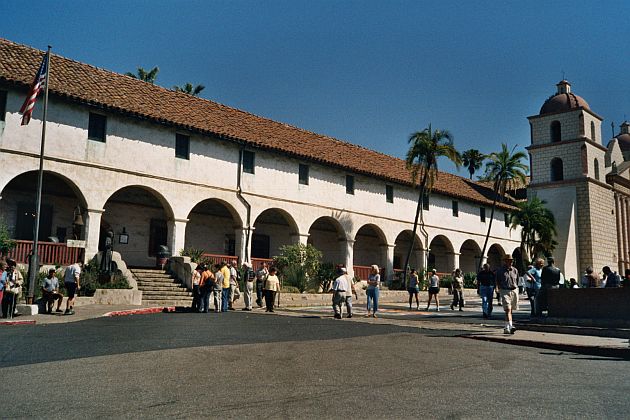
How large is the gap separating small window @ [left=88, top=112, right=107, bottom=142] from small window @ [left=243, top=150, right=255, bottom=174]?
660cm

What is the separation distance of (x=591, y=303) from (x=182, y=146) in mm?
16635

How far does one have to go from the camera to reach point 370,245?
34.4 m

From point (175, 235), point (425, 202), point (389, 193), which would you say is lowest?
point (175, 235)

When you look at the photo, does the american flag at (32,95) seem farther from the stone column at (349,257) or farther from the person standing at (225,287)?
the stone column at (349,257)

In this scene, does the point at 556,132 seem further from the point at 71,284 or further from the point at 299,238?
the point at 71,284

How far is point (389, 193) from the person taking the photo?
32.0 metres

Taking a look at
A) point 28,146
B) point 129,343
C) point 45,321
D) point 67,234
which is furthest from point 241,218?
point 129,343

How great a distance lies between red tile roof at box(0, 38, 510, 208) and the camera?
1955 cm

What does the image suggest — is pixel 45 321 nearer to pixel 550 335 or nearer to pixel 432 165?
pixel 550 335

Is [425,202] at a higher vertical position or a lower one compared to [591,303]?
higher

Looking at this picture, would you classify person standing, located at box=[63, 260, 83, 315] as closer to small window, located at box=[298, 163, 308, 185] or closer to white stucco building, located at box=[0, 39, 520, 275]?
white stucco building, located at box=[0, 39, 520, 275]

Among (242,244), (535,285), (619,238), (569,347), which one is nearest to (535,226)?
(619,238)

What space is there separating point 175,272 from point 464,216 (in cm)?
2303

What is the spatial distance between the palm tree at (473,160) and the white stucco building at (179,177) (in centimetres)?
3267
